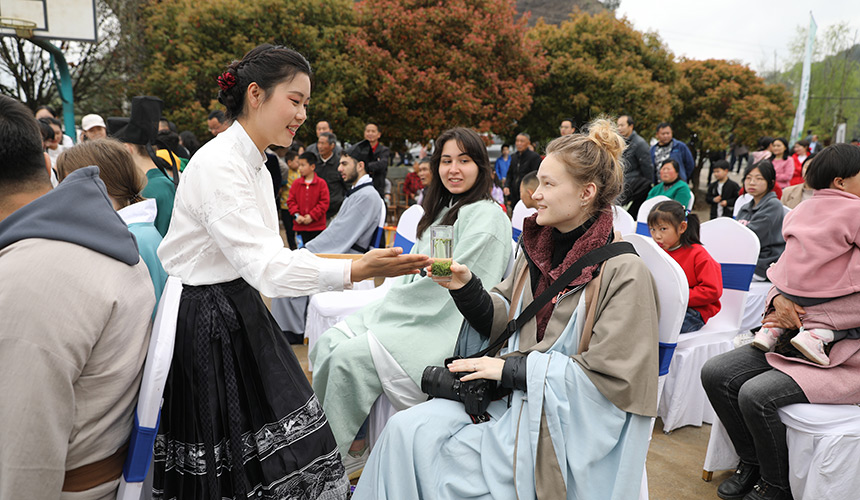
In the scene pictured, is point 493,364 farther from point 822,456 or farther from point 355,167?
point 355,167

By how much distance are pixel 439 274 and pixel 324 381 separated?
1.08 meters

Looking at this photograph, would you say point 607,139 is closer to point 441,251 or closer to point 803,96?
point 441,251

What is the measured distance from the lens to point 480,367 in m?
1.97

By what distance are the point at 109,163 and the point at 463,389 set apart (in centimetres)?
177

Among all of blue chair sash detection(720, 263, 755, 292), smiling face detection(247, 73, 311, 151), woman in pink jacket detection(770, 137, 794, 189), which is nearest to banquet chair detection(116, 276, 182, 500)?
smiling face detection(247, 73, 311, 151)

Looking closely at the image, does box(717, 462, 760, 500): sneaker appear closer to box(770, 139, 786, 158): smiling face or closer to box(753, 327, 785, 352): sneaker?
box(753, 327, 785, 352): sneaker

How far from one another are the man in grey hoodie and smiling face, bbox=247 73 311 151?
53 cm

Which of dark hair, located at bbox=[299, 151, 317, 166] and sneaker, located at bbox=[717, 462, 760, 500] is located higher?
dark hair, located at bbox=[299, 151, 317, 166]

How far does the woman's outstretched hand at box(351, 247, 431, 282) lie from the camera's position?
1693 mm

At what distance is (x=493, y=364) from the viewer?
1.97 m

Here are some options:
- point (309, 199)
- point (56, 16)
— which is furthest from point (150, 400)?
point (56, 16)

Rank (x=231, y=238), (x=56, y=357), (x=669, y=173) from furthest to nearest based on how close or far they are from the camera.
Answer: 1. (x=669, y=173)
2. (x=231, y=238)
3. (x=56, y=357)

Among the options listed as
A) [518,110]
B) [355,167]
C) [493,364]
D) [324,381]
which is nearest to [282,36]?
[518,110]

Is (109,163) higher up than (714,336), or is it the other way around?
(109,163)
